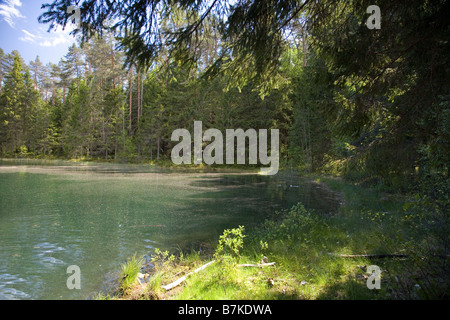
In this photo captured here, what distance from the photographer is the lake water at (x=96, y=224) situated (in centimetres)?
482

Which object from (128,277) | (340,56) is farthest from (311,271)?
(340,56)

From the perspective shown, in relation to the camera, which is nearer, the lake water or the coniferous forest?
the coniferous forest

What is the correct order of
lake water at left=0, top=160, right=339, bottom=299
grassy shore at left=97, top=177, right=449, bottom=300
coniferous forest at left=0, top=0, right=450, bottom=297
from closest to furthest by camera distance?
grassy shore at left=97, top=177, right=449, bottom=300 < coniferous forest at left=0, top=0, right=450, bottom=297 < lake water at left=0, top=160, right=339, bottom=299

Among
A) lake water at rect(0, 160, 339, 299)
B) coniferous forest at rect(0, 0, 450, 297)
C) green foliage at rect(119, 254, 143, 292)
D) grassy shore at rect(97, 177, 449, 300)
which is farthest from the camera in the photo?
lake water at rect(0, 160, 339, 299)

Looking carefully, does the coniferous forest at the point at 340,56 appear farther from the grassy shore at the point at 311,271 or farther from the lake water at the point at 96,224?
the lake water at the point at 96,224

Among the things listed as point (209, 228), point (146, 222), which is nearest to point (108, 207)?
point (146, 222)

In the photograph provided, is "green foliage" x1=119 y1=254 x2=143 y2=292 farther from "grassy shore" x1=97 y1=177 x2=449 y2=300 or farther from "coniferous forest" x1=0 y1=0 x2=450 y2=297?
"coniferous forest" x1=0 y1=0 x2=450 y2=297

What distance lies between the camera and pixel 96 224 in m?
8.19

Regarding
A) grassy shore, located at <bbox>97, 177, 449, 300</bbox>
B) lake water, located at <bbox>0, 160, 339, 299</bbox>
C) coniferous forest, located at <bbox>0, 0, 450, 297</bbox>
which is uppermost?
coniferous forest, located at <bbox>0, 0, 450, 297</bbox>

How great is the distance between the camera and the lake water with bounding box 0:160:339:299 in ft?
15.8

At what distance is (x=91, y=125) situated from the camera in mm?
43000

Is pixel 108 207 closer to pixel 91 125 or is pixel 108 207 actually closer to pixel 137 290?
pixel 137 290

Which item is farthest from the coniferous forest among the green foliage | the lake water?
the lake water

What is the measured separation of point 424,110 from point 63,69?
65132 mm
